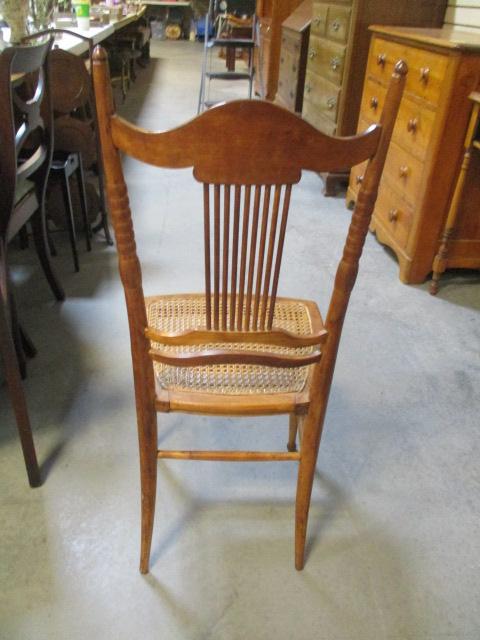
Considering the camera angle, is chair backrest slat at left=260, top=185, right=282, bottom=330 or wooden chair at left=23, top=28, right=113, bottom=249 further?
wooden chair at left=23, top=28, right=113, bottom=249

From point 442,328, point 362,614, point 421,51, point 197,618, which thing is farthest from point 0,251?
point 421,51

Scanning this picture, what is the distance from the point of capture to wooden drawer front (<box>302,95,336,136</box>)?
10.4ft

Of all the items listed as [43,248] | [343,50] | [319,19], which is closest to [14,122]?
[43,248]

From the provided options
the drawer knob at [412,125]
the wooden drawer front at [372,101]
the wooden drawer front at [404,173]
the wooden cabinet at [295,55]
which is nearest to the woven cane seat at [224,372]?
the wooden drawer front at [404,173]

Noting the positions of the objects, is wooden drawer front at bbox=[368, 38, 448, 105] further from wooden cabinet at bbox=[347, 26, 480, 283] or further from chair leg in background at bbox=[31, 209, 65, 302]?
chair leg in background at bbox=[31, 209, 65, 302]

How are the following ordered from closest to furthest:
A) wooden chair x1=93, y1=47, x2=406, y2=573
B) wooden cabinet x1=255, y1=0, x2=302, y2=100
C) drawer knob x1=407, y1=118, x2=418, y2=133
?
wooden chair x1=93, y1=47, x2=406, y2=573 → drawer knob x1=407, y1=118, x2=418, y2=133 → wooden cabinet x1=255, y1=0, x2=302, y2=100

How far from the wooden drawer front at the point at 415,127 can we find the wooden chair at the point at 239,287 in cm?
128

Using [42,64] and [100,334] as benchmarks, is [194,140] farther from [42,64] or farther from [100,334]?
[100,334]

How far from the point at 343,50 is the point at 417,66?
3.15 ft

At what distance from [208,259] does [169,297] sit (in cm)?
38

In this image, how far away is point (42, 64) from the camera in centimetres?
155

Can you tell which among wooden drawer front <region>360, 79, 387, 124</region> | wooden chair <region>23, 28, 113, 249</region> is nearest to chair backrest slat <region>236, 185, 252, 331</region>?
wooden chair <region>23, 28, 113, 249</region>

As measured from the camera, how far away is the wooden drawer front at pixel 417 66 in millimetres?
1943

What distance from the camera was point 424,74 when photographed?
2027mm
